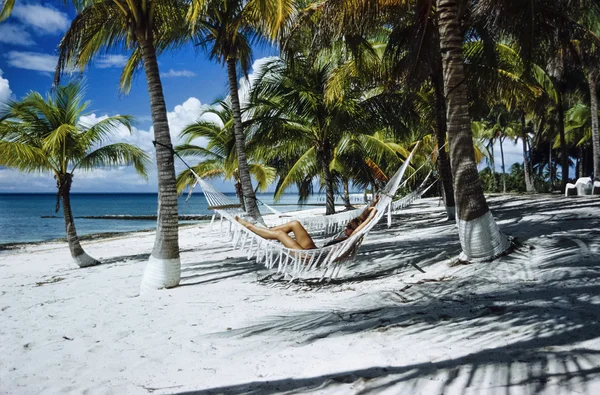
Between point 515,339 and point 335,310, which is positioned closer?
point 515,339

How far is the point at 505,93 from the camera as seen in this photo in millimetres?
8125

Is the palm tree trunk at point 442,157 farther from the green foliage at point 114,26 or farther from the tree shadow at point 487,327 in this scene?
the green foliage at point 114,26

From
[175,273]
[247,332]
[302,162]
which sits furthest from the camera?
[302,162]

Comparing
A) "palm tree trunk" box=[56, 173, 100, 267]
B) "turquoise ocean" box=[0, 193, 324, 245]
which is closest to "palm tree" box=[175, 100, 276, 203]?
"turquoise ocean" box=[0, 193, 324, 245]

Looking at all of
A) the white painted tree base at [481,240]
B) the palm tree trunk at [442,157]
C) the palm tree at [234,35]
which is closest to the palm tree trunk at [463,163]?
the white painted tree base at [481,240]

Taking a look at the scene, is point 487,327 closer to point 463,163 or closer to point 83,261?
point 463,163

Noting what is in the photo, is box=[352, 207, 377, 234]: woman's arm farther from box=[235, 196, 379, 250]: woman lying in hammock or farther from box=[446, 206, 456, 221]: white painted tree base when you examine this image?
box=[446, 206, 456, 221]: white painted tree base

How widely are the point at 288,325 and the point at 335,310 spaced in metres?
0.41

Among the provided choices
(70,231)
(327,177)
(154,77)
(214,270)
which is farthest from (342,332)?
(327,177)

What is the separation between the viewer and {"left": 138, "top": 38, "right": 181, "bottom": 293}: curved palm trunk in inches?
167

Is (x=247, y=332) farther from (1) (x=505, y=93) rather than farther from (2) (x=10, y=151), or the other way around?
(1) (x=505, y=93)

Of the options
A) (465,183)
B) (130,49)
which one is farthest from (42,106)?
(465,183)

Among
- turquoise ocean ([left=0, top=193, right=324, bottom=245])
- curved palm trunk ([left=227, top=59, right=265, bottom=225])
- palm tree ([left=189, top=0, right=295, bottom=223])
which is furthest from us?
turquoise ocean ([left=0, top=193, right=324, bottom=245])

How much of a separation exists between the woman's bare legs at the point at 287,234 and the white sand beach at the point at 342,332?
1.30 feet
